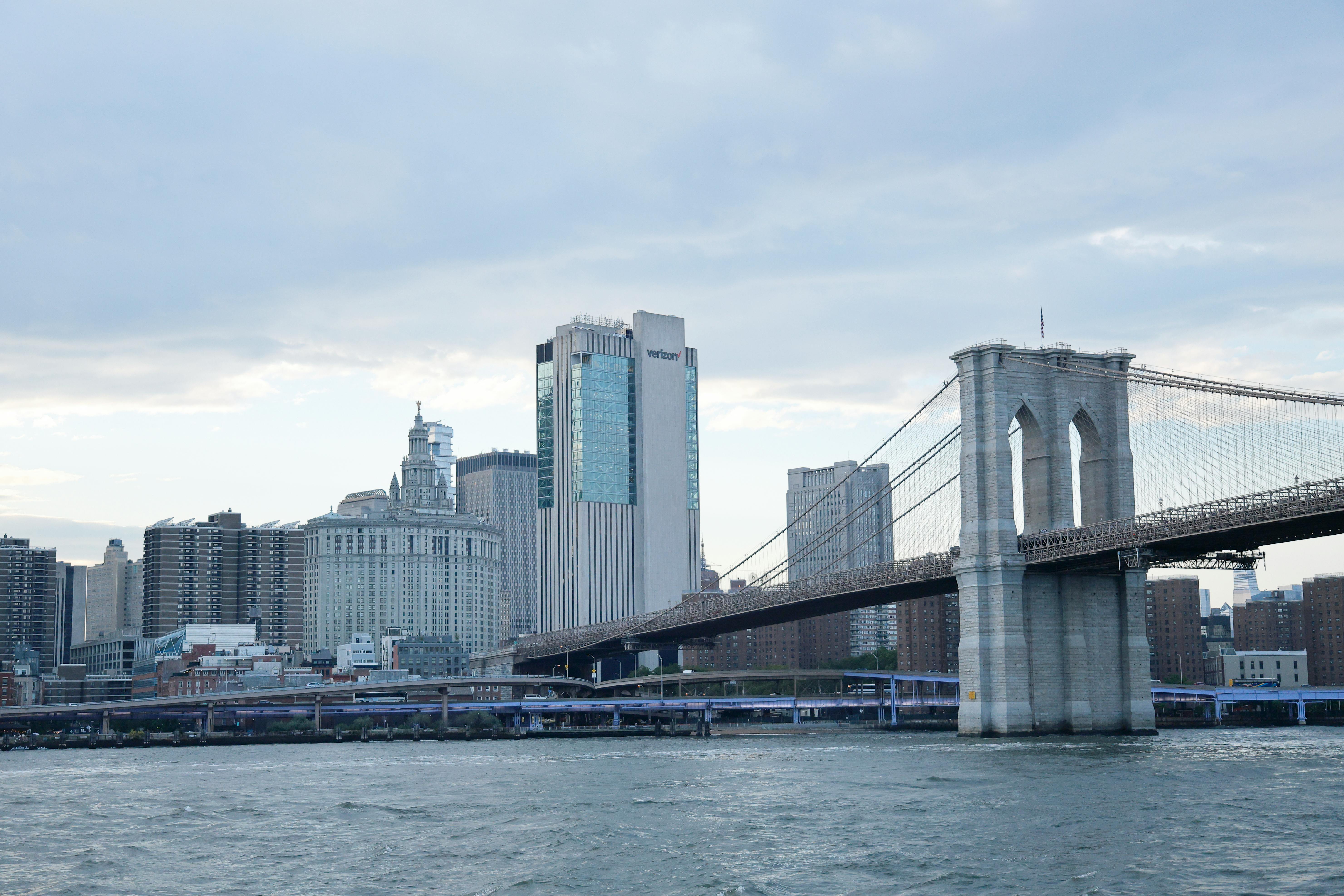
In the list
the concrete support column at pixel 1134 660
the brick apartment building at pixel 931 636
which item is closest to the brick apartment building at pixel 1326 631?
the brick apartment building at pixel 931 636

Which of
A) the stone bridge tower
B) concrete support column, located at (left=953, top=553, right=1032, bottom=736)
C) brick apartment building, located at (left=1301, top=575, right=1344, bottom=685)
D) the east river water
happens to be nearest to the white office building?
brick apartment building, located at (left=1301, top=575, right=1344, bottom=685)

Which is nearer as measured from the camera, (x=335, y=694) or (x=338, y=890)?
(x=338, y=890)

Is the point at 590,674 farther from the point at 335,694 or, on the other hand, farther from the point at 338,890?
the point at 338,890

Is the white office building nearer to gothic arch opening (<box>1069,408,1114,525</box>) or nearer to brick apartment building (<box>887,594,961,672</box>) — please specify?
brick apartment building (<box>887,594,961,672</box>)

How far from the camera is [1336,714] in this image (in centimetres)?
15088

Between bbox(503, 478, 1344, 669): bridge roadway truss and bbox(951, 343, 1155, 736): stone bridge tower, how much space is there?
2.20m

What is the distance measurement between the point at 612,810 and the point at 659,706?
84011 mm

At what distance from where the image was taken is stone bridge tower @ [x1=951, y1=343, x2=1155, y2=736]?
79062 mm

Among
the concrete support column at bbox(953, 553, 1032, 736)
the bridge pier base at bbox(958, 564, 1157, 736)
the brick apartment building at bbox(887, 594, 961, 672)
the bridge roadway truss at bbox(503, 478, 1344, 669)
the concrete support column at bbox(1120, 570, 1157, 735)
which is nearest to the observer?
the bridge roadway truss at bbox(503, 478, 1344, 669)

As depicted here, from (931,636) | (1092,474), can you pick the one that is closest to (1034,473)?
(1092,474)

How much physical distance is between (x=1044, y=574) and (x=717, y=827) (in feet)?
140

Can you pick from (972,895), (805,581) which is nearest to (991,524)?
(805,581)

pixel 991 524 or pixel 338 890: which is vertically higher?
pixel 991 524

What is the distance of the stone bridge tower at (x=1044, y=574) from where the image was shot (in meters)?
79.1
